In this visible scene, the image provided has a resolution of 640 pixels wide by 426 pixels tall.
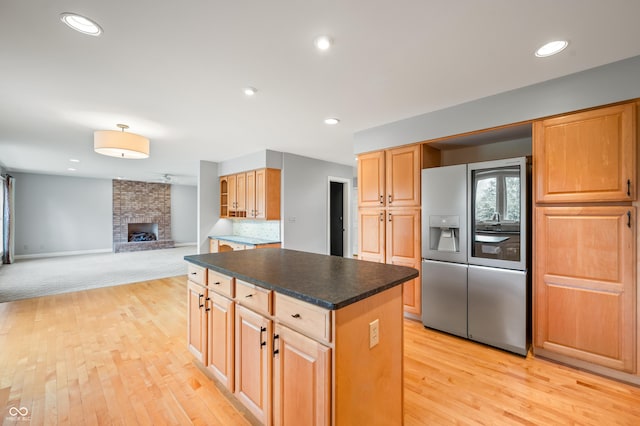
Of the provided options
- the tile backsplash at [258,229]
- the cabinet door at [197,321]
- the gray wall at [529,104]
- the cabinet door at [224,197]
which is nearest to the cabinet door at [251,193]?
the tile backsplash at [258,229]

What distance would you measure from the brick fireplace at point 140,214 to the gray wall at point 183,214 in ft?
0.74

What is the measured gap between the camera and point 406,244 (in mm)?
3318

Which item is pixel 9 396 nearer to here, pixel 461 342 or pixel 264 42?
pixel 264 42


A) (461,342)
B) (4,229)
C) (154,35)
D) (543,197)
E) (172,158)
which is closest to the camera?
(154,35)

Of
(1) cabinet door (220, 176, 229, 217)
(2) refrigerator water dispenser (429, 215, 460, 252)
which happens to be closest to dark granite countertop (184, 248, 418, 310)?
(2) refrigerator water dispenser (429, 215, 460, 252)

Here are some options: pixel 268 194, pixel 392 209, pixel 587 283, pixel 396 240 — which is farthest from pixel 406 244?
pixel 268 194

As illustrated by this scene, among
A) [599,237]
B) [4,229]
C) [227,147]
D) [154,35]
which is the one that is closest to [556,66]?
[599,237]

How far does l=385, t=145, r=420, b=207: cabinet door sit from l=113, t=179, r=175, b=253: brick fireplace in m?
9.75

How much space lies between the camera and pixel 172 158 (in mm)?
5902

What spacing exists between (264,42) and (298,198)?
146 inches

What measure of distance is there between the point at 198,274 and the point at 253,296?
0.85 metres

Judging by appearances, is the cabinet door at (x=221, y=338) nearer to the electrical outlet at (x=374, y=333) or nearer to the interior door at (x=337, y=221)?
the electrical outlet at (x=374, y=333)

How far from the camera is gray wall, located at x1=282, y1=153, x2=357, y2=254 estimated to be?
A: 527 centimetres

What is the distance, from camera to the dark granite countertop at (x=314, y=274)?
51.3 inches
